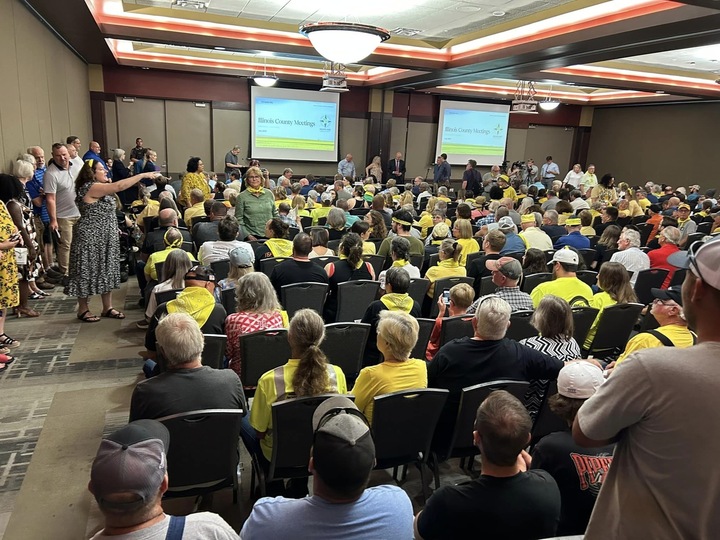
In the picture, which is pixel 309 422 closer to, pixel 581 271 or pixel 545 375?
pixel 545 375

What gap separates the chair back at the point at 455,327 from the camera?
3.55m

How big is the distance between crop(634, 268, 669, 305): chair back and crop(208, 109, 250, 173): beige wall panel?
11508mm

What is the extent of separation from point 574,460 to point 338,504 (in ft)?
3.19

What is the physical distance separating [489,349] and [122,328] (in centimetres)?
402

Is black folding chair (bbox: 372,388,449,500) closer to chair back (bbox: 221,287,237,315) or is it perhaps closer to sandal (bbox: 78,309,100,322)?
chair back (bbox: 221,287,237,315)

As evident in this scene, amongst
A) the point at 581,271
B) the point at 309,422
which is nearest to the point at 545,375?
the point at 309,422

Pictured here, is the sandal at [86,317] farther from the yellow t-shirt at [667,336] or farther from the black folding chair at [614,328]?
the yellow t-shirt at [667,336]

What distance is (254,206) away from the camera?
6.22 m

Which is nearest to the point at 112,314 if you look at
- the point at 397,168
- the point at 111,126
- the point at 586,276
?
the point at 586,276

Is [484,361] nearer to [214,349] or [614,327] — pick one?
[214,349]

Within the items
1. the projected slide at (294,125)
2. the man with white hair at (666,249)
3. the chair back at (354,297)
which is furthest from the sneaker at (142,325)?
the projected slide at (294,125)

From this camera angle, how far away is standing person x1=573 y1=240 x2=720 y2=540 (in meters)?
1.09

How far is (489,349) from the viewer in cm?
278

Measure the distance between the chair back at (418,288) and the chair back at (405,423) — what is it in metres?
2.03
